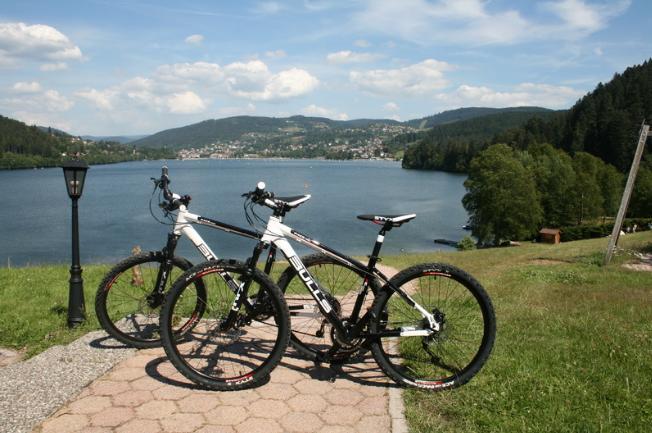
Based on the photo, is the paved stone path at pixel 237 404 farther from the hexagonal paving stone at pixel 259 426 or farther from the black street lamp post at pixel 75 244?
the black street lamp post at pixel 75 244

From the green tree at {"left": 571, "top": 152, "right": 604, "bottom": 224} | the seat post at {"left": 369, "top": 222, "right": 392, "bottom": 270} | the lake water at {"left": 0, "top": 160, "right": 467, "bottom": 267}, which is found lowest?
the lake water at {"left": 0, "top": 160, "right": 467, "bottom": 267}

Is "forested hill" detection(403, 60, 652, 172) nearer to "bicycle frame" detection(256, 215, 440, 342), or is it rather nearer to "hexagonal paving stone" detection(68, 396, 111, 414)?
"bicycle frame" detection(256, 215, 440, 342)

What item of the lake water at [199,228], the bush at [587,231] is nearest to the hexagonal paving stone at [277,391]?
the lake water at [199,228]

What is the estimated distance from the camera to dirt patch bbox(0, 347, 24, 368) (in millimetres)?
4505

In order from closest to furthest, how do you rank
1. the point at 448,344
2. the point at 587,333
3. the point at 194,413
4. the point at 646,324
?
the point at 194,413
the point at 448,344
the point at 587,333
the point at 646,324

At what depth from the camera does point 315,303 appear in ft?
13.4

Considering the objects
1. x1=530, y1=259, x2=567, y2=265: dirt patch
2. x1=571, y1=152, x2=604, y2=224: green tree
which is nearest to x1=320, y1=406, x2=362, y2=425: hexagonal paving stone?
x1=530, y1=259, x2=567, y2=265: dirt patch

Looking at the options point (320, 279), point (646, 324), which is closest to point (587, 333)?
point (646, 324)

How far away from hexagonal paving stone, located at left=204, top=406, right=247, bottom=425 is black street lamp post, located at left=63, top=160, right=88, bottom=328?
8.37 ft

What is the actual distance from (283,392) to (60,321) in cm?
319

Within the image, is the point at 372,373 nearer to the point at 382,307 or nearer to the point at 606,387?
the point at 382,307

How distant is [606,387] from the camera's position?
12.0 feet

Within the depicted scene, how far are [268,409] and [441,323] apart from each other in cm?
144

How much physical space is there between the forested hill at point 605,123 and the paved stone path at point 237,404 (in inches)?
2782
